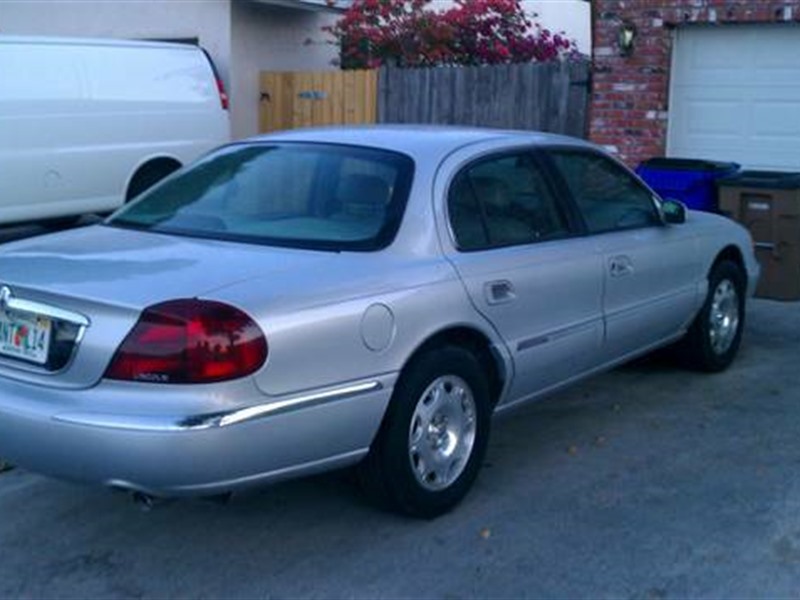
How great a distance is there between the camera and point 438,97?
13141 mm

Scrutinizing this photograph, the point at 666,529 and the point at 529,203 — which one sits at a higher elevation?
the point at 529,203

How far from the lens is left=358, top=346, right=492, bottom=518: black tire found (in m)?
4.70

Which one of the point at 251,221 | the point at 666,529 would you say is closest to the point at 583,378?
the point at 666,529

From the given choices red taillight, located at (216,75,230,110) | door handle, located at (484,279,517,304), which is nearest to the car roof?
door handle, located at (484,279,517,304)

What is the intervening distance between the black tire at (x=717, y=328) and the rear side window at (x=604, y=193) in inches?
32.2

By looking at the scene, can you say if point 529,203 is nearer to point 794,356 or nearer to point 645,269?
point 645,269

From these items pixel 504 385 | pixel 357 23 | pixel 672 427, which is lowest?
pixel 672 427

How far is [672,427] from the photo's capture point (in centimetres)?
630

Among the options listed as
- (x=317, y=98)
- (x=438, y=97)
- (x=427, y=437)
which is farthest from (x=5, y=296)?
(x=317, y=98)

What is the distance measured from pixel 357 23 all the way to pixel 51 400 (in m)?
11.3

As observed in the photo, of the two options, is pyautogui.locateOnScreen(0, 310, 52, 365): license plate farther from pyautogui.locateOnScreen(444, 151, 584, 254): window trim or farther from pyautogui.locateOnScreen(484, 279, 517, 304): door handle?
pyautogui.locateOnScreen(484, 279, 517, 304): door handle

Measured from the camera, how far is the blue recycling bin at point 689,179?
29.2 ft

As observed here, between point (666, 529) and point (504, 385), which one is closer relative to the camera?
point (666, 529)

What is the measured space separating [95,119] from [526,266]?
23.6ft
